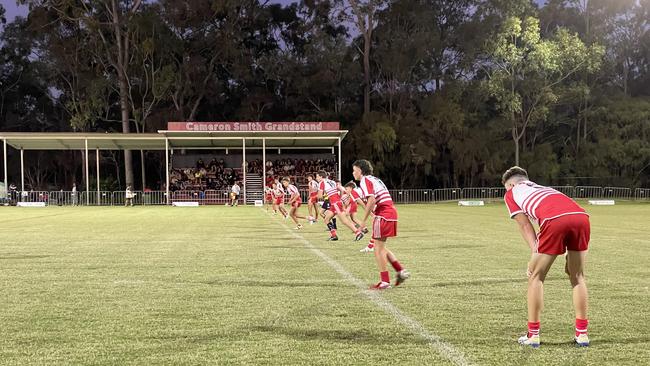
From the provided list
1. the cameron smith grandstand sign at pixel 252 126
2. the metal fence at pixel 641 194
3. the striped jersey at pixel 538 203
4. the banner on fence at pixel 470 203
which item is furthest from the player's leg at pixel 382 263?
the metal fence at pixel 641 194

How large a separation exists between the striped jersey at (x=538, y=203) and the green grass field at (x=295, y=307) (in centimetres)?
114

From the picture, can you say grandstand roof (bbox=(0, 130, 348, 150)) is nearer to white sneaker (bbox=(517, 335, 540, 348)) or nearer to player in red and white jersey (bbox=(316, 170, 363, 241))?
player in red and white jersey (bbox=(316, 170, 363, 241))

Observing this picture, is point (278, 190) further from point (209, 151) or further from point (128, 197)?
point (209, 151)

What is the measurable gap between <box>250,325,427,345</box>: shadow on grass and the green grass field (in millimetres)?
18

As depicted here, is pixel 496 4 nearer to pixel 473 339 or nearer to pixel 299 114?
pixel 299 114

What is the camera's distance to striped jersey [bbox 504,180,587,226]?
4.77 meters

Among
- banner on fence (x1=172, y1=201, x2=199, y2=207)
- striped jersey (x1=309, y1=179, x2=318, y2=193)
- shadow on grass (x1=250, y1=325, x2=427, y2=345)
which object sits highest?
striped jersey (x1=309, y1=179, x2=318, y2=193)

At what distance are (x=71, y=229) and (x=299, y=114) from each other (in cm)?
4028

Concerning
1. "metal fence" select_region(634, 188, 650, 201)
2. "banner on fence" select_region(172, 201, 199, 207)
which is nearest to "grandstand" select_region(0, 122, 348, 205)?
"banner on fence" select_region(172, 201, 199, 207)

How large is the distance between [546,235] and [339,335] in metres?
2.03

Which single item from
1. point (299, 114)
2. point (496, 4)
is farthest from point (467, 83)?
point (299, 114)

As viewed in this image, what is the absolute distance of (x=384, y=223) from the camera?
779 cm

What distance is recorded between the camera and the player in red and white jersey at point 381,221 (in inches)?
306

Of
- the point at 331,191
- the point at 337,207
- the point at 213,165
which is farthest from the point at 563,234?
the point at 213,165
